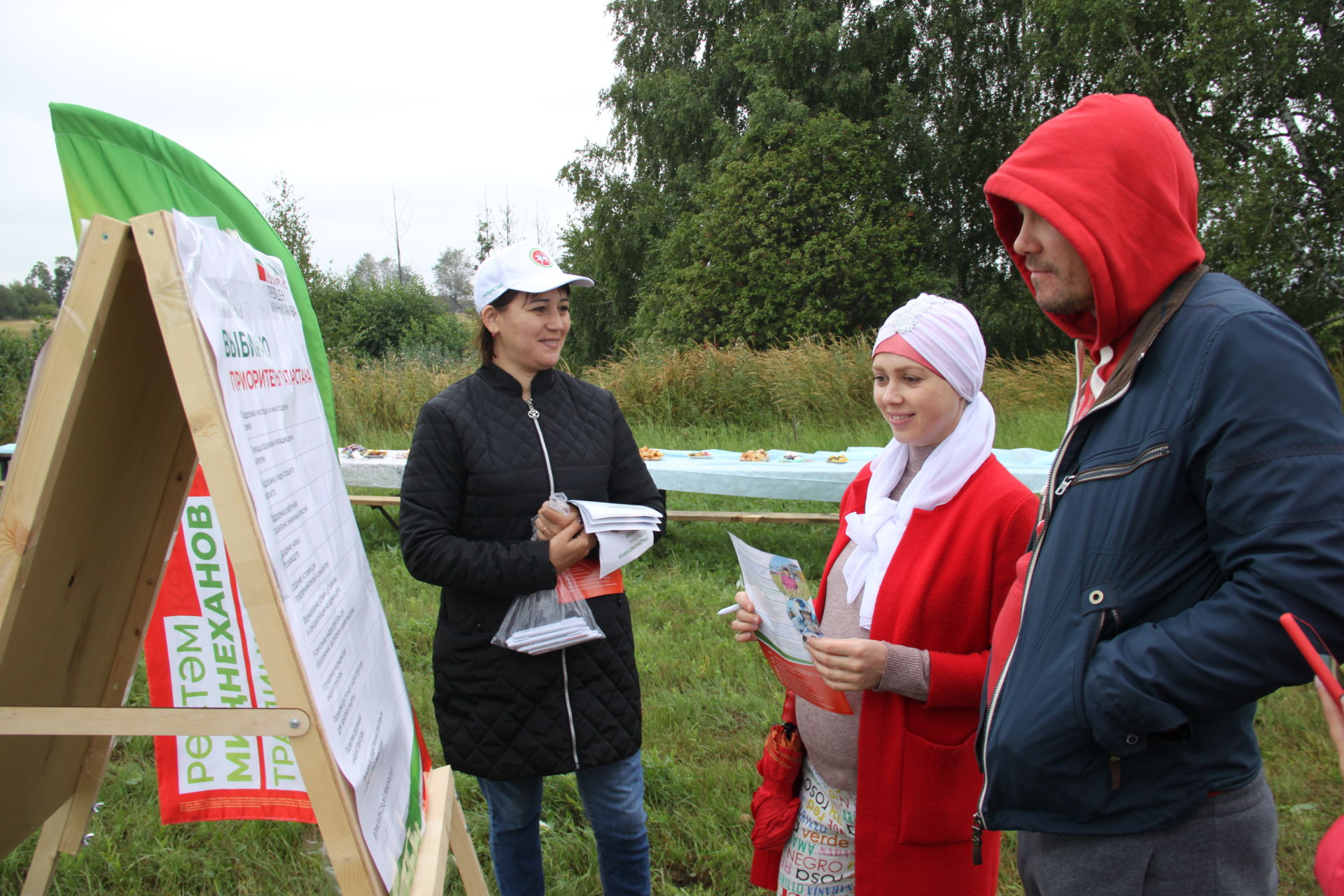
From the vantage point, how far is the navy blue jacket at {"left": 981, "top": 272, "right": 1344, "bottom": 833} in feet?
3.29

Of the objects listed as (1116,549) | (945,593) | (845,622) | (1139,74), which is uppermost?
(1139,74)

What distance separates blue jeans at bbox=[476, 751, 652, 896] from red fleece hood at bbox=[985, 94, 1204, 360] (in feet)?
5.26

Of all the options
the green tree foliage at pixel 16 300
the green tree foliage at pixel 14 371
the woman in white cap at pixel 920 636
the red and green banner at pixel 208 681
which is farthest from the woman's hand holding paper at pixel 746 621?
the green tree foliage at pixel 16 300

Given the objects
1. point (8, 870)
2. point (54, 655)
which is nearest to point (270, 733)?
point (54, 655)

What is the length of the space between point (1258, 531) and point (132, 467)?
5.67ft

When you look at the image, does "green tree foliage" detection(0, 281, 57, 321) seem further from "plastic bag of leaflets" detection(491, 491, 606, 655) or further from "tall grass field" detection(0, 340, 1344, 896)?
"plastic bag of leaflets" detection(491, 491, 606, 655)

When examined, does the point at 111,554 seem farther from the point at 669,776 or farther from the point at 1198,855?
the point at 669,776

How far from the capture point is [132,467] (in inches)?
59.1

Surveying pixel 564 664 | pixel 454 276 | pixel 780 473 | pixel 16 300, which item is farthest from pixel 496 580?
pixel 454 276

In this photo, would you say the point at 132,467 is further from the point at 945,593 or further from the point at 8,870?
the point at 8,870

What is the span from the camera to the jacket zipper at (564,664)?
2.09 m

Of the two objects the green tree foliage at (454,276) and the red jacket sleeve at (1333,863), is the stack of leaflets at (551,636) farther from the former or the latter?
the green tree foliage at (454,276)

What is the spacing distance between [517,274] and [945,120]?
20651mm

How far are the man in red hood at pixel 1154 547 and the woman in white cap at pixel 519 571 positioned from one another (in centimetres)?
107
